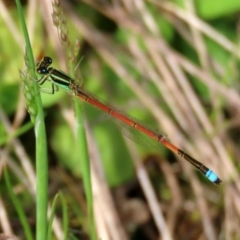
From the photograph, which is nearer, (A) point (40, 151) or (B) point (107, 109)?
(A) point (40, 151)

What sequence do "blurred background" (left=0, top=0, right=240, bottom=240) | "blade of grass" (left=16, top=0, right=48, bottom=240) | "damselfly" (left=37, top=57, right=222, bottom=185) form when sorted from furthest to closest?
"blurred background" (left=0, top=0, right=240, bottom=240)
"damselfly" (left=37, top=57, right=222, bottom=185)
"blade of grass" (left=16, top=0, right=48, bottom=240)

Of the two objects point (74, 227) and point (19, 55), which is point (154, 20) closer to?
point (19, 55)

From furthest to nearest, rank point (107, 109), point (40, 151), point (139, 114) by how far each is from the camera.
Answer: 1. point (139, 114)
2. point (107, 109)
3. point (40, 151)

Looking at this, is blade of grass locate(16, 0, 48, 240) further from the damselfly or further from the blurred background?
the blurred background

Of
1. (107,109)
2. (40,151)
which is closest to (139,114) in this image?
(107,109)

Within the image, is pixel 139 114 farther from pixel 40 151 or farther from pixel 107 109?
pixel 40 151

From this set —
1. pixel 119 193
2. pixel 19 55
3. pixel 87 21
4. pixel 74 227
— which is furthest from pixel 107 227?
pixel 87 21

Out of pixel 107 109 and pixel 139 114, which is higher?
pixel 139 114

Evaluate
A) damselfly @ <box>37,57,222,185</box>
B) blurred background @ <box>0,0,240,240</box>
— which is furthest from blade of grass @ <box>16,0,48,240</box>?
blurred background @ <box>0,0,240,240</box>

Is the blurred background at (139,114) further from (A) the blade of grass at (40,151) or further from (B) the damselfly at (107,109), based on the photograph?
(A) the blade of grass at (40,151)
